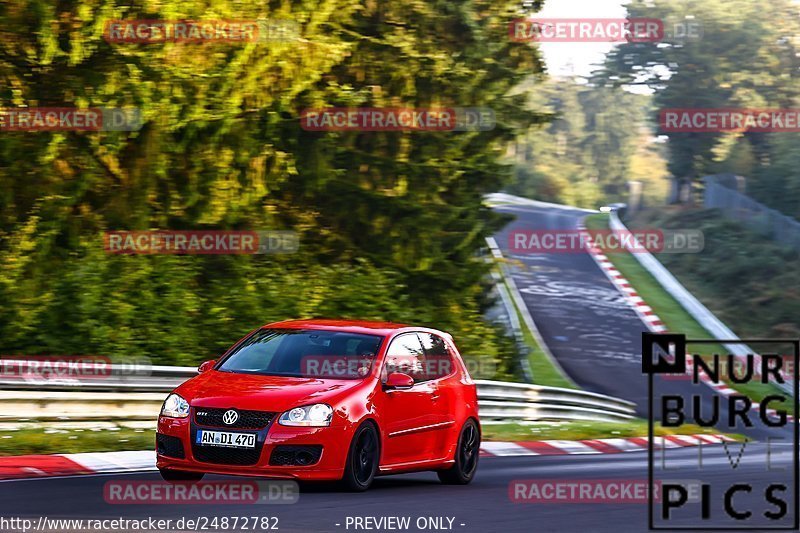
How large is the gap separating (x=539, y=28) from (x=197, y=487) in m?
21.0

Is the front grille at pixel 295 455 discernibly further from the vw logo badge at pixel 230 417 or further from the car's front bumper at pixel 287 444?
the vw logo badge at pixel 230 417

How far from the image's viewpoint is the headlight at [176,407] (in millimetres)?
11109

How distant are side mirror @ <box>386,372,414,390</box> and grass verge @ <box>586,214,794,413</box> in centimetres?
2386

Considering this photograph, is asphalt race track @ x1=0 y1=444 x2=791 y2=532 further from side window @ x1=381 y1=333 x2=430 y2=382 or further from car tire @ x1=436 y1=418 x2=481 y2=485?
side window @ x1=381 y1=333 x2=430 y2=382

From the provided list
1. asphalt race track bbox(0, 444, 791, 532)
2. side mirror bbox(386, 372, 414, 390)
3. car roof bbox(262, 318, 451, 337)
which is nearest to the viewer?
asphalt race track bbox(0, 444, 791, 532)

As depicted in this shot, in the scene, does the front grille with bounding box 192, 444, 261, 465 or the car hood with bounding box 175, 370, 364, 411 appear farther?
the car hood with bounding box 175, 370, 364, 411

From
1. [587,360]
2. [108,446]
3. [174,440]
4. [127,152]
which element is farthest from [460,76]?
[174,440]

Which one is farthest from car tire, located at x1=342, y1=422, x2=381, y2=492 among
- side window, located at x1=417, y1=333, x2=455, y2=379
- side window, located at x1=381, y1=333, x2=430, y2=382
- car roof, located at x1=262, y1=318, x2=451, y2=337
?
side window, located at x1=417, y1=333, x2=455, y2=379

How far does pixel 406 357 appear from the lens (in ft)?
41.5

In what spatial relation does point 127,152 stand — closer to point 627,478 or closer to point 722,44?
point 627,478

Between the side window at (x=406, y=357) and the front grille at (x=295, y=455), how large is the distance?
1.31m

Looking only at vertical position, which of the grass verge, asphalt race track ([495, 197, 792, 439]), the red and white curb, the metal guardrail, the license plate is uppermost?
the license plate

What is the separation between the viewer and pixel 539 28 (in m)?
30.5

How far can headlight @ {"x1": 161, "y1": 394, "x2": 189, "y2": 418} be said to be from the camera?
11109 millimetres
